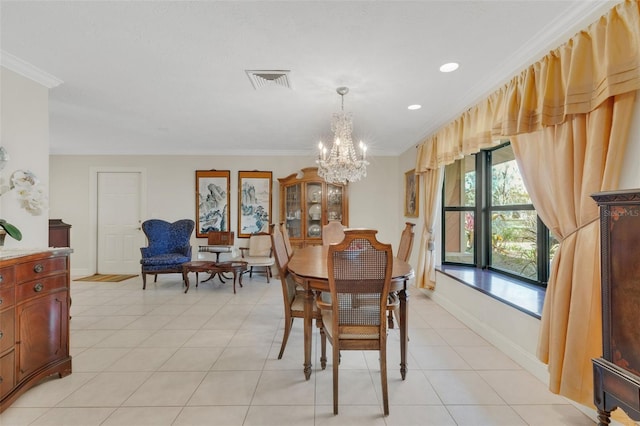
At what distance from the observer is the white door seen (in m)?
5.24

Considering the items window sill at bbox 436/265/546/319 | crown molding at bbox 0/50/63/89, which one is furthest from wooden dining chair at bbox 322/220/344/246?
crown molding at bbox 0/50/63/89

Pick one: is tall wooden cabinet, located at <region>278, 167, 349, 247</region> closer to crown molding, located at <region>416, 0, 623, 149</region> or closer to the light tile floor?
the light tile floor

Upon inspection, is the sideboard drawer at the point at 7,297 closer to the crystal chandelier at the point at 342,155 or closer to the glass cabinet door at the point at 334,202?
the crystal chandelier at the point at 342,155

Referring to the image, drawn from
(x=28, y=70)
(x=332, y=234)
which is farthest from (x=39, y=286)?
(x=332, y=234)

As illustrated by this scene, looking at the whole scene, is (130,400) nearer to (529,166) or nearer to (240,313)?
(240,313)

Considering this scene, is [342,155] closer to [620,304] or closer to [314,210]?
[620,304]

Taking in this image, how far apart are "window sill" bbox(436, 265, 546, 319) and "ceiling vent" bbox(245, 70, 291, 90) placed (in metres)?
2.58

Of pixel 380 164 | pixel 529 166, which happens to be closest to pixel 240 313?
pixel 529 166

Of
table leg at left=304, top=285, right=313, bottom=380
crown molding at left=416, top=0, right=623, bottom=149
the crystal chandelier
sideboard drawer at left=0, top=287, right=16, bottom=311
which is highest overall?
crown molding at left=416, top=0, right=623, bottom=149

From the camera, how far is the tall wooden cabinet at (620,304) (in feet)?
3.14

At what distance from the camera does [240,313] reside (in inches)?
129

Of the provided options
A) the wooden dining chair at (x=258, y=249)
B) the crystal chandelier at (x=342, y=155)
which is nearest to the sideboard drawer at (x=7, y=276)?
the crystal chandelier at (x=342, y=155)

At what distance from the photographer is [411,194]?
4.51 metres

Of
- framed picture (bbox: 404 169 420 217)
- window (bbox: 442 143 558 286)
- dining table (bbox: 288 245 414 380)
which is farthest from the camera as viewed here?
framed picture (bbox: 404 169 420 217)
